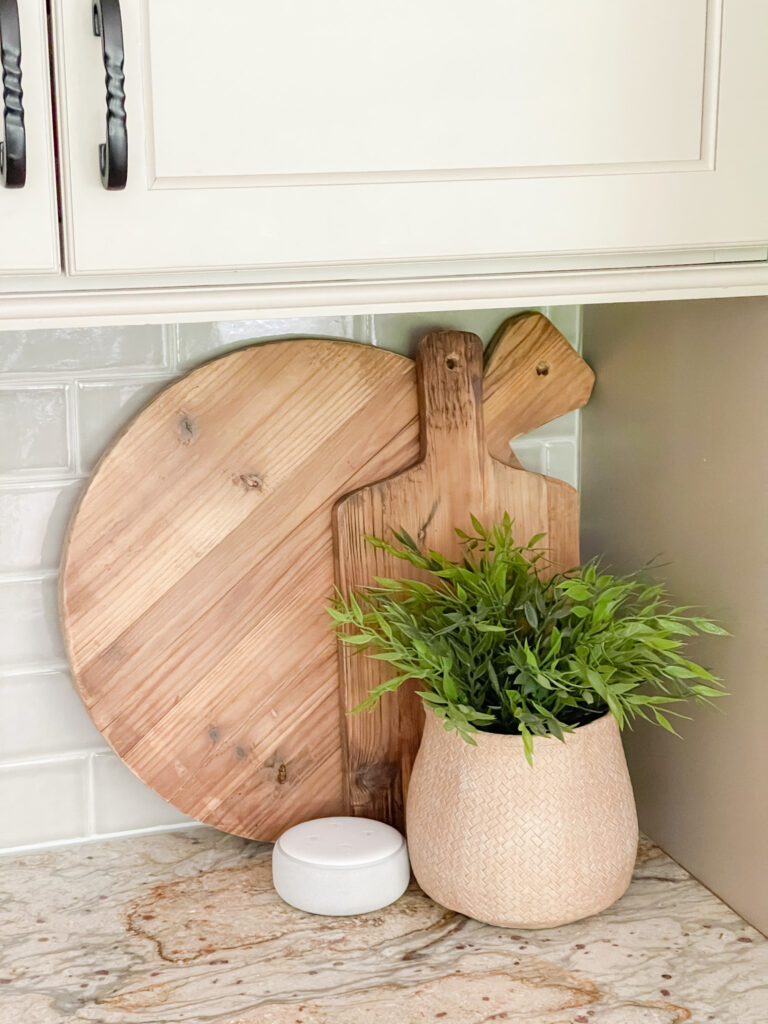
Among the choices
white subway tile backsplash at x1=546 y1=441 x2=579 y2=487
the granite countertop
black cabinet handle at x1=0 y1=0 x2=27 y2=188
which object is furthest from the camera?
white subway tile backsplash at x1=546 y1=441 x2=579 y2=487

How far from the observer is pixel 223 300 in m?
0.77

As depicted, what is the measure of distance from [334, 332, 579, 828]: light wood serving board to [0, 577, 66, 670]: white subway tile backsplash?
0.29m

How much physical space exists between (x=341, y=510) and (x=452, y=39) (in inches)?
19.4

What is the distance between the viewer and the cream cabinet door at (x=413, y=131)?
2.35 feet

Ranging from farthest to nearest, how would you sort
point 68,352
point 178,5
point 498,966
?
point 68,352 → point 498,966 → point 178,5

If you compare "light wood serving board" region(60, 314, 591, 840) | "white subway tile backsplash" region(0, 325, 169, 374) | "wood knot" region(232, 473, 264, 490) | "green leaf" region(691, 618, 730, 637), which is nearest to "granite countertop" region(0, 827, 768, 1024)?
"light wood serving board" region(60, 314, 591, 840)

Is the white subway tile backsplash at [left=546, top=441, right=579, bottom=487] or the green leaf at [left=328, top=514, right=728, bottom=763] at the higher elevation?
the white subway tile backsplash at [left=546, top=441, right=579, bottom=487]

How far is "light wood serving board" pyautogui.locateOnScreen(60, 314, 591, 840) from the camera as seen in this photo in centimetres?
Answer: 110

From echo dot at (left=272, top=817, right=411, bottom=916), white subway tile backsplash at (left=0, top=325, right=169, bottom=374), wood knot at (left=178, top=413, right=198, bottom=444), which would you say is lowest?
echo dot at (left=272, top=817, right=411, bottom=916)

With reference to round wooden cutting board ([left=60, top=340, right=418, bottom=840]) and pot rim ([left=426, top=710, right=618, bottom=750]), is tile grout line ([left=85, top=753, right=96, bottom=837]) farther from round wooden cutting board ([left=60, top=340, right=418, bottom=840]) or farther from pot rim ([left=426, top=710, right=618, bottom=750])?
pot rim ([left=426, top=710, right=618, bottom=750])

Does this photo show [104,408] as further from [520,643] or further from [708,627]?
[708,627]

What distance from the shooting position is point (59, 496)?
3.64 ft

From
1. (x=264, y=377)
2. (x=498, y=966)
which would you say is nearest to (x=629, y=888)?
(x=498, y=966)

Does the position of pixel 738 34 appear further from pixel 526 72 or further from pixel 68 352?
pixel 68 352
